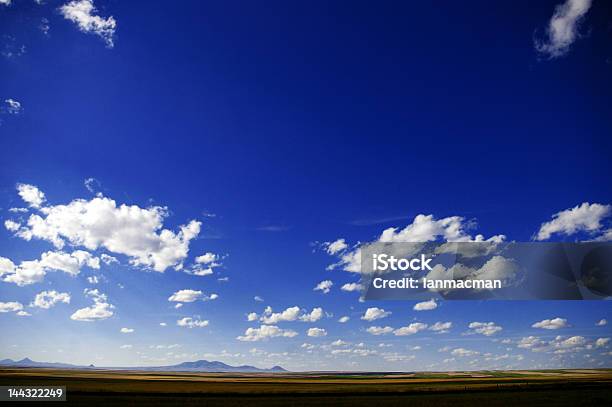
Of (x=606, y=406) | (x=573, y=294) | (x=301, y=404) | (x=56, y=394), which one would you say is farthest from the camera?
(x=573, y=294)

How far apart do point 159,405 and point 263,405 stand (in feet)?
38.3

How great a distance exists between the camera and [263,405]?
47.8 m

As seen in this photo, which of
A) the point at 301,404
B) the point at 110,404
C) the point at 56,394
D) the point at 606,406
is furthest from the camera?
the point at 56,394

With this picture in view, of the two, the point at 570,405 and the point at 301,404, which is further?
the point at 301,404

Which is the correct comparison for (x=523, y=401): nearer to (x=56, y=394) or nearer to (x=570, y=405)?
(x=570, y=405)

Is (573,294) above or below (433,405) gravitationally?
above

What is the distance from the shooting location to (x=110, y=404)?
Answer: 4600 cm

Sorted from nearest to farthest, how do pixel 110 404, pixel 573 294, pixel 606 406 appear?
pixel 606 406 → pixel 110 404 → pixel 573 294

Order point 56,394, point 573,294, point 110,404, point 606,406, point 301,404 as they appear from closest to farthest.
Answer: point 606,406
point 110,404
point 301,404
point 56,394
point 573,294

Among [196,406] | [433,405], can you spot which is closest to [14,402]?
[196,406]

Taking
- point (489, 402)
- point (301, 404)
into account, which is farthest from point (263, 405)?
point (489, 402)

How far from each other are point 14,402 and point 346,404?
3766cm

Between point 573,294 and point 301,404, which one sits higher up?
point 573,294

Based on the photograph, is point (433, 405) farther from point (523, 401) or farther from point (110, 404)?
point (110, 404)
